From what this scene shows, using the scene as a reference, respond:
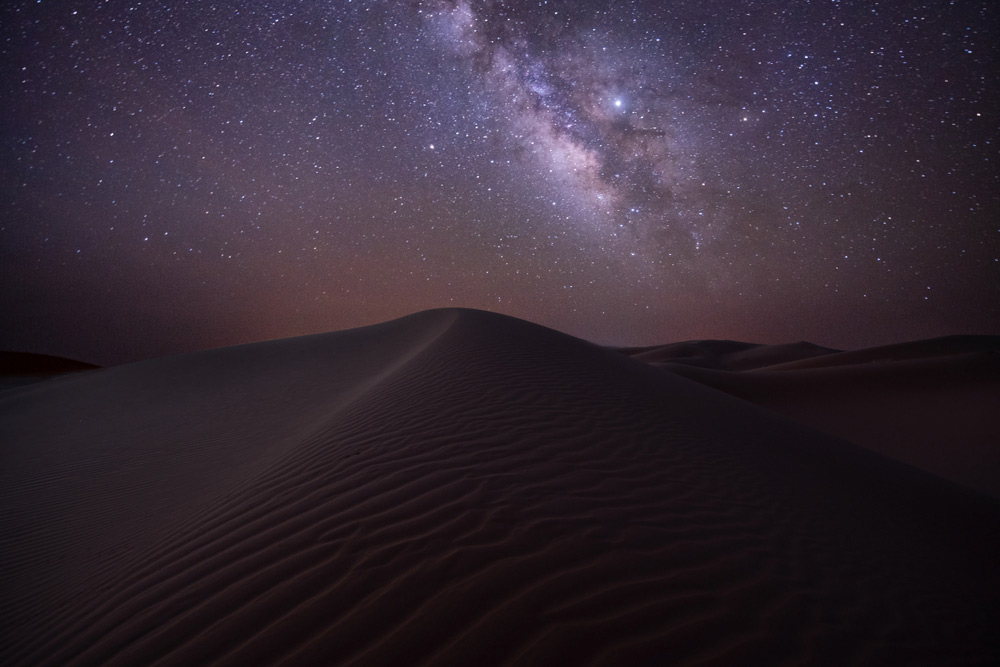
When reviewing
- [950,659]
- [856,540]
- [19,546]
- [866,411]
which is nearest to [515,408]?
[856,540]

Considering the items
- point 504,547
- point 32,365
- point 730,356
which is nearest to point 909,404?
point 504,547

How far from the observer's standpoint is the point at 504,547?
88.5 inches

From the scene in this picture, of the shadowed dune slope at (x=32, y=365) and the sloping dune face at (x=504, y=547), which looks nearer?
the sloping dune face at (x=504, y=547)

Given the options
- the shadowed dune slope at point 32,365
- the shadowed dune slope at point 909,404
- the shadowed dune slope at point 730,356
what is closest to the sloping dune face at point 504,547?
the shadowed dune slope at point 909,404

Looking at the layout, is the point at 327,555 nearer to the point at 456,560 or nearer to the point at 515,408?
the point at 456,560

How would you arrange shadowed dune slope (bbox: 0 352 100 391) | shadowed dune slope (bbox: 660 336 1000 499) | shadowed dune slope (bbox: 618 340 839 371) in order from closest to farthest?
shadowed dune slope (bbox: 660 336 1000 499) → shadowed dune slope (bbox: 618 340 839 371) → shadowed dune slope (bbox: 0 352 100 391)

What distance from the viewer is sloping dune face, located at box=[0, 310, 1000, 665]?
180 centimetres

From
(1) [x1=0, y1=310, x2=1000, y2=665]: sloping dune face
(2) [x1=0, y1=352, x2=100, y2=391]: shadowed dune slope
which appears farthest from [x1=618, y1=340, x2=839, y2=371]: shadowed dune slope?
(2) [x1=0, y1=352, x2=100, y2=391]: shadowed dune slope

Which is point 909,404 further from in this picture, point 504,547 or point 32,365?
point 32,365

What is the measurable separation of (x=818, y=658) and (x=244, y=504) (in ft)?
11.8

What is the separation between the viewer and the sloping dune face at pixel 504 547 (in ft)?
5.91

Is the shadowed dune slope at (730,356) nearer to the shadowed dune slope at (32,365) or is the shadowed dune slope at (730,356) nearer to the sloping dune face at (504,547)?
the sloping dune face at (504,547)

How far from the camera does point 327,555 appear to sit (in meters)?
2.27

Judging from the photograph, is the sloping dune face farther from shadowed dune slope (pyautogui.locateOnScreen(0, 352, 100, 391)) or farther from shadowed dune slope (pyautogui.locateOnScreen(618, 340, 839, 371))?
shadowed dune slope (pyautogui.locateOnScreen(0, 352, 100, 391))
